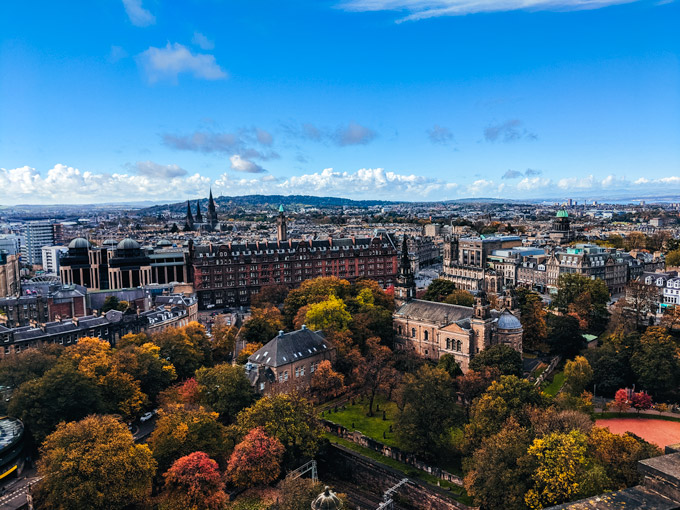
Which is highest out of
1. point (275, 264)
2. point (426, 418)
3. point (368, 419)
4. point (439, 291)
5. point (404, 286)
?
point (404, 286)

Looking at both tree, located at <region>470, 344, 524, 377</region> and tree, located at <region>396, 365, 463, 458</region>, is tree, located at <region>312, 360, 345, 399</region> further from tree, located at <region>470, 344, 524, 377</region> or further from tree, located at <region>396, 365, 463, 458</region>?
tree, located at <region>470, 344, 524, 377</region>

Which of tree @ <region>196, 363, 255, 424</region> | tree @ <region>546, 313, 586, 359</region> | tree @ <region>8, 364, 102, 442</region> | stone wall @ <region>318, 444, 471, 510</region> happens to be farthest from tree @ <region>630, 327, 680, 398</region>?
tree @ <region>8, 364, 102, 442</region>

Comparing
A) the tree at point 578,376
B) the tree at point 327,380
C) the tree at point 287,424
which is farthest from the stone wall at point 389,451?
the tree at point 578,376

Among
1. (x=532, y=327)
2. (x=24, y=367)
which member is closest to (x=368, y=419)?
(x=532, y=327)

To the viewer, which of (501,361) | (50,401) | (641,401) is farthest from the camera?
(501,361)

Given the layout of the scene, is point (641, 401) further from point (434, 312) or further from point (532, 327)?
point (434, 312)

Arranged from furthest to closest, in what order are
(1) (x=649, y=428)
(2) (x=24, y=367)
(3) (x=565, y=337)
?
(3) (x=565, y=337), (2) (x=24, y=367), (1) (x=649, y=428)

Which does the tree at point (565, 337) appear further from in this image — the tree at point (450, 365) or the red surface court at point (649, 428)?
the red surface court at point (649, 428)
